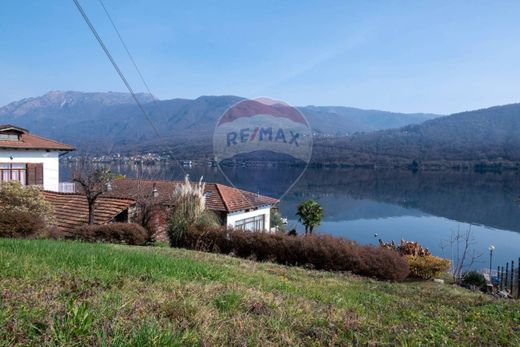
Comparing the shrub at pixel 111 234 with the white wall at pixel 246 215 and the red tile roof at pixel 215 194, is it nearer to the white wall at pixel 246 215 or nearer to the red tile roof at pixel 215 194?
the red tile roof at pixel 215 194

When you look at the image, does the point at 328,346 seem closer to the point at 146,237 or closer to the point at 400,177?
the point at 146,237

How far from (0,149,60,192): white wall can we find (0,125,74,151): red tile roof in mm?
402

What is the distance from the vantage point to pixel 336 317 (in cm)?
441

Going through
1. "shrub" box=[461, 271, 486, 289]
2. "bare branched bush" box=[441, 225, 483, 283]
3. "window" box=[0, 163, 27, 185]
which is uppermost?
"window" box=[0, 163, 27, 185]

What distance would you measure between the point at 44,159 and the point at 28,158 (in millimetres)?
1213

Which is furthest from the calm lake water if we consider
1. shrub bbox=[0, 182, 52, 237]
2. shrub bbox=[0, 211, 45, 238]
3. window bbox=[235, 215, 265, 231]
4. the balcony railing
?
shrub bbox=[0, 211, 45, 238]

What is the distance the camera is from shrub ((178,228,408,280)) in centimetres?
1228

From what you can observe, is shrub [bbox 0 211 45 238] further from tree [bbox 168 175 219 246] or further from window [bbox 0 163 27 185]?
window [bbox 0 163 27 185]

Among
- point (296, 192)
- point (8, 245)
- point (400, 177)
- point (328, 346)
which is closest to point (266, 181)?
point (8, 245)

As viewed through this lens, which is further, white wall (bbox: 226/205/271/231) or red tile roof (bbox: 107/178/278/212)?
red tile roof (bbox: 107/178/278/212)

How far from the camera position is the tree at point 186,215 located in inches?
564

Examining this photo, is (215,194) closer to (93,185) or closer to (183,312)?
(93,185)

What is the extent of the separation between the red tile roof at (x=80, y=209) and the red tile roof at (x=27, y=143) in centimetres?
564

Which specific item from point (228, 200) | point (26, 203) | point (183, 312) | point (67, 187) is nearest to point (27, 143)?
point (67, 187)
